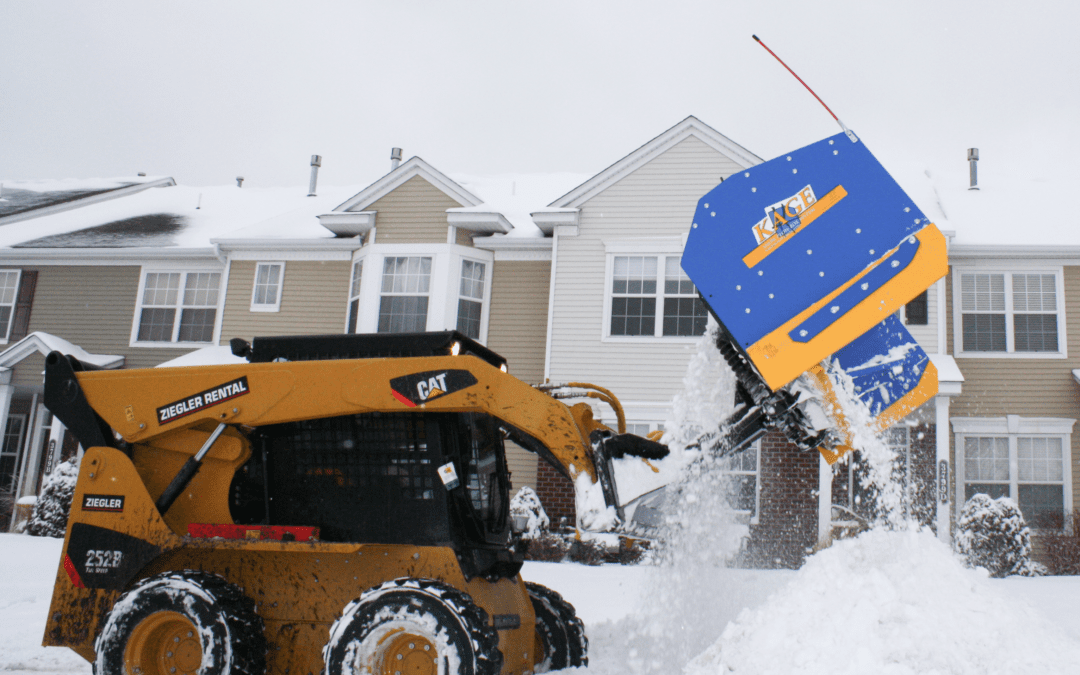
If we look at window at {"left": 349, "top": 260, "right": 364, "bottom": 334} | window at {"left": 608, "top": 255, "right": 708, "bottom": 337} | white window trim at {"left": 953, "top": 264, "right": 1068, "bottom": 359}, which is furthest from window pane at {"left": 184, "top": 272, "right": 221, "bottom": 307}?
white window trim at {"left": 953, "top": 264, "right": 1068, "bottom": 359}

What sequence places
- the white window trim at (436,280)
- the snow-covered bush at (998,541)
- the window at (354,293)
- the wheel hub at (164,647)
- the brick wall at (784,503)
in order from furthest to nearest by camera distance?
the window at (354,293) → the white window trim at (436,280) → the brick wall at (784,503) → the snow-covered bush at (998,541) → the wheel hub at (164,647)

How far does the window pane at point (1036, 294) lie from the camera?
13.9 metres

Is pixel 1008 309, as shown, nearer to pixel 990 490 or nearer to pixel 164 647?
pixel 990 490

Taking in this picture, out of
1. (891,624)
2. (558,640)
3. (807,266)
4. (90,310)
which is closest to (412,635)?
(558,640)

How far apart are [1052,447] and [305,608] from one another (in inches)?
536

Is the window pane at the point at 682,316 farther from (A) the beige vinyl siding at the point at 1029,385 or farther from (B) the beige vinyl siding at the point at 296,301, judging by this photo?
(B) the beige vinyl siding at the point at 296,301

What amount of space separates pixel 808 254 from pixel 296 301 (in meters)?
13.6

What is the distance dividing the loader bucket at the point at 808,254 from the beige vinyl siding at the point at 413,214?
11446mm

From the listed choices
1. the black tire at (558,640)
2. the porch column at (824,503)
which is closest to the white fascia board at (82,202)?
the porch column at (824,503)

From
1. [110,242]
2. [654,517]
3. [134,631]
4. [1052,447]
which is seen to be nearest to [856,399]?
[654,517]

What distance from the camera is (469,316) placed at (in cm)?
1482

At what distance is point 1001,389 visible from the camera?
1370 centimetres

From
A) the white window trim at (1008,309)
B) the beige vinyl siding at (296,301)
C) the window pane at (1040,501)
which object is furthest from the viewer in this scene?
the beige vinyl siding at (296,301)

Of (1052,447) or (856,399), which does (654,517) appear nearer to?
(856,399)
